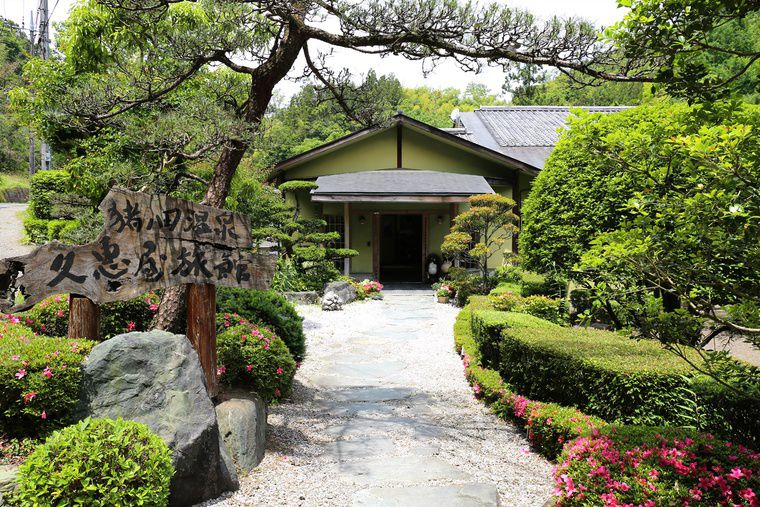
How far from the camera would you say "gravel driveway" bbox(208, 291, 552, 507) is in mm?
3641

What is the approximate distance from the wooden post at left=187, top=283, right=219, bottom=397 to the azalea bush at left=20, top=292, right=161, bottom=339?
53.8 inches

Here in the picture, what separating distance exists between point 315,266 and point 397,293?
2638 millimetres

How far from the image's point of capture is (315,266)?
45.1 ft

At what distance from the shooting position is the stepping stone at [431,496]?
3.47 meters

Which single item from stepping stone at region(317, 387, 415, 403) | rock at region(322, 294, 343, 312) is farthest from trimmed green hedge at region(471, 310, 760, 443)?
rock at region(322, 294, 343, 312)

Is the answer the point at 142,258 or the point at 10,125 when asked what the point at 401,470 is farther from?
the point at 10,125

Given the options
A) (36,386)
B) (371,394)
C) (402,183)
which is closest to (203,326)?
(36,386)

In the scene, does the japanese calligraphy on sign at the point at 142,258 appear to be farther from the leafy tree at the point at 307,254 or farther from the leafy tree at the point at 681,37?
the leafy tree at the point at 307,254

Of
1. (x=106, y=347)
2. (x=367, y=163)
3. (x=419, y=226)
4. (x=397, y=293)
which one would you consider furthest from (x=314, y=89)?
(x=419, y=226)

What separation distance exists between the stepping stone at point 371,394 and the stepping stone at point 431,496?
7.50ft

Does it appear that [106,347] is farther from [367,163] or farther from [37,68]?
[367,163]

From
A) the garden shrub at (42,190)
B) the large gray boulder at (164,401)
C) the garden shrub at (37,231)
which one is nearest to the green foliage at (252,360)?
the large gray boulder at (164,401)

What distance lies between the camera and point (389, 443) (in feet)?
15.3

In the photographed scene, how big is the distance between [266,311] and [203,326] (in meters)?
1.99
